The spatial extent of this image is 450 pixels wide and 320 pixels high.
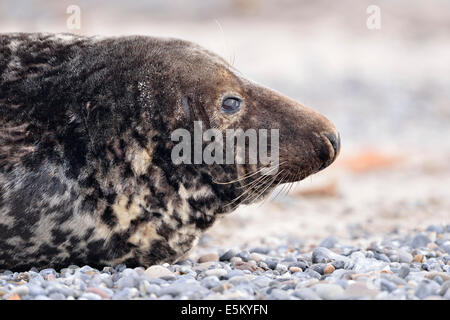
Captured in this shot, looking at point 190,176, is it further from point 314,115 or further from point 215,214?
point 314,115

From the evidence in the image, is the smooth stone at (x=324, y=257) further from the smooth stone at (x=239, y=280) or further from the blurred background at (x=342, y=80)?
the smooth stone at (x=239, y=280)

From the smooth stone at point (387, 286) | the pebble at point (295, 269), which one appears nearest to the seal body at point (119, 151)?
the pebble at point (295, 269)

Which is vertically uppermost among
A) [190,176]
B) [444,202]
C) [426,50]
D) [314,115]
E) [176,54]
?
[426,50]

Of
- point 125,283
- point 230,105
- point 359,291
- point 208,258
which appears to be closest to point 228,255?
point 208,258

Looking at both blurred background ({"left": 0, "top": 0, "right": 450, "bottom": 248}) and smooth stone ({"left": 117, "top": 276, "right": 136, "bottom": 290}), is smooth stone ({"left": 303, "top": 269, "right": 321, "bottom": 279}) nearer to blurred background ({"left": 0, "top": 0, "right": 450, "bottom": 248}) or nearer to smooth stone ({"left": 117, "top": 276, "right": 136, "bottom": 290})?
blurred background ({"left": 0, "top": 0, "right": 450, "bottom": 248})

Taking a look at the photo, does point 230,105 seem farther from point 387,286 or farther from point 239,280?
point 387,286

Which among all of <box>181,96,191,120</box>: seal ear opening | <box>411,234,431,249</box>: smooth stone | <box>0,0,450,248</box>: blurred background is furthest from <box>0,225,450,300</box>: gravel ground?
<box>181,96,191,120</box>: seal ear opening
